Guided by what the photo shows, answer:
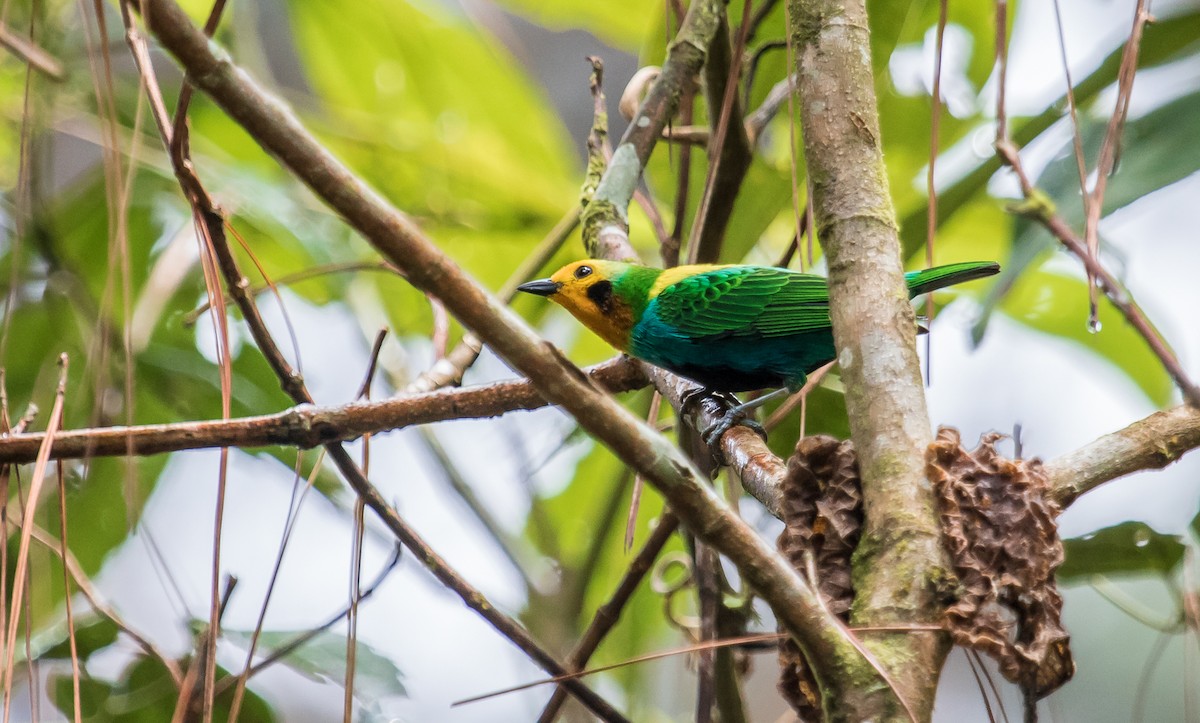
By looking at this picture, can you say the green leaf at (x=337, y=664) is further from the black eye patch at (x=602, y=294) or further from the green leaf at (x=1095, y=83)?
the green leaf at (x=1095, y=83)

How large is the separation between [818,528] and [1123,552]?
1.17m

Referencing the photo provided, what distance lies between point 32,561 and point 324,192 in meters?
2.19

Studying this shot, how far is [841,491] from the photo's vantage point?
50.9 inches

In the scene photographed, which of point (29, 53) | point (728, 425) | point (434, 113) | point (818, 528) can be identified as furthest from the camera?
point (434, 113)

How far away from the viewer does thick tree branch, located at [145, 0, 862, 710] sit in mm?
939

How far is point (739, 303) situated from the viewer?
286 centimetres

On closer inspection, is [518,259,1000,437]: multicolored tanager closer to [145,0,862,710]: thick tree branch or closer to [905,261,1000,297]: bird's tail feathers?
[905,261,1000,297]: bird's tail feathers

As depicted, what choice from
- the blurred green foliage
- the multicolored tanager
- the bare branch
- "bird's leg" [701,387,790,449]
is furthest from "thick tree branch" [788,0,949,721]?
the multicolored tanager

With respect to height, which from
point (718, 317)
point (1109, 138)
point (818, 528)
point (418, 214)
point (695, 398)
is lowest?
point (818, 528)

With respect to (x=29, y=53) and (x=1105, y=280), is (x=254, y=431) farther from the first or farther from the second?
(x=1105, y=280)

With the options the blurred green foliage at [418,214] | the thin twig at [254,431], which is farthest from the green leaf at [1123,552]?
the thin twig at [254,431]

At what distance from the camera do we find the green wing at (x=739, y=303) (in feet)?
9.16

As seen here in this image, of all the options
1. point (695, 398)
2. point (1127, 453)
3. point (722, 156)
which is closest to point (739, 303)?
point (695, 398)

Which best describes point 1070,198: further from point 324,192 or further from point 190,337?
point 190,337
